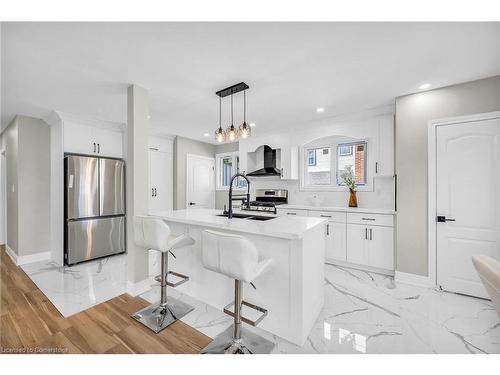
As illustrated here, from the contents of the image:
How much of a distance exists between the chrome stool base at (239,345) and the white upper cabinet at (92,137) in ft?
11.8

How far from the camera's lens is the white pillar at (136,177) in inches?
97.1

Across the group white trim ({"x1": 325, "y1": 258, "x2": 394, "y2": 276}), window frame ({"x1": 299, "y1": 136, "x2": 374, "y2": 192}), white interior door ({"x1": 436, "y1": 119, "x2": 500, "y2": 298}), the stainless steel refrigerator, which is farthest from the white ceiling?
white trim ({"x1": 325, "y1": 258, "x2": 394, "y2": 276})

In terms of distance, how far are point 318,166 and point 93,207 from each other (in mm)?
3965

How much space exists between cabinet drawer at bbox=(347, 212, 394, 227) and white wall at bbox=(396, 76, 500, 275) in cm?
21

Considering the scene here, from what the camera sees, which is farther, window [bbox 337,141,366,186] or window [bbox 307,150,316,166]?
window [bbox 307,150,316,166]

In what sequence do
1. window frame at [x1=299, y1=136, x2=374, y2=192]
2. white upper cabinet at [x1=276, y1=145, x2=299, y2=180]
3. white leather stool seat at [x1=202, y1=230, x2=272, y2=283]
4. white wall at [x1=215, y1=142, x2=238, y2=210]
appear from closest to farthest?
white leather stool seat at [x1=202, y1=230, x2=272, y2=283]
window frame at [x1=299, y1=136, x2=374, y2=192]
white upper cabinet at [x1=276, y1=145, x2=299, y2=180]
white wall at [x1=215, y1=142, x2=238, y2=210]

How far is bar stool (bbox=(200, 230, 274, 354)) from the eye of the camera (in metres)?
1.45

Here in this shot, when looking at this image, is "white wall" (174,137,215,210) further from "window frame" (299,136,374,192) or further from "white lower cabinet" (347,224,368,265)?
"white lower cabinet" (347,224,368,265)

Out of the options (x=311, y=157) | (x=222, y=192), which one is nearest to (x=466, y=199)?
(x=311, y=157)

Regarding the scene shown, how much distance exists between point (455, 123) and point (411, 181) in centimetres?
77

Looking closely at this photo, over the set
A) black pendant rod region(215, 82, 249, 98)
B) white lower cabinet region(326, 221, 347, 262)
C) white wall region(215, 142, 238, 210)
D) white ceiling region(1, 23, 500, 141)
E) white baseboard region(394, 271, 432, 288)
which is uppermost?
white ceiling region(1, 23, 500, 141)

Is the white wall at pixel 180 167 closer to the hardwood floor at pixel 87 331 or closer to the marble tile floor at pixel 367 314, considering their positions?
the marble tile floor at pixel 367 314

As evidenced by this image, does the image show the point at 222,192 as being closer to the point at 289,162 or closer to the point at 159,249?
the point at 289,162
